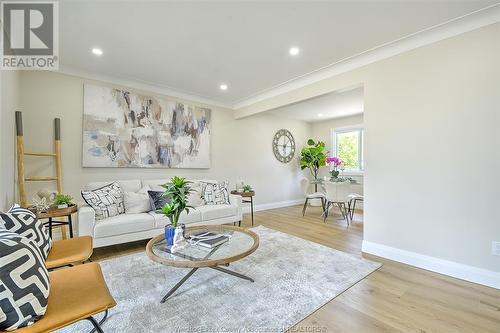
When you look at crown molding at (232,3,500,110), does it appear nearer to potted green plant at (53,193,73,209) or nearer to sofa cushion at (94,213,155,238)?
sofa cushion at (94,213,155,238)

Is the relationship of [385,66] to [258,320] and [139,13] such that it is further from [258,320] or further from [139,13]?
[258,320]

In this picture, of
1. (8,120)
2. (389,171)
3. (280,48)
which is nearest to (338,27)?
(280,48)

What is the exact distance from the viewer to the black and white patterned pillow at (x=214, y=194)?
3877mm

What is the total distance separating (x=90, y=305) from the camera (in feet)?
3.65

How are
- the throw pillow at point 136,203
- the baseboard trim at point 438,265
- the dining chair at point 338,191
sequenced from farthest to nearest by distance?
the dining chair at point 338,191 < the throw pillow at point 136,203 < the baseboard trim at point 438,265

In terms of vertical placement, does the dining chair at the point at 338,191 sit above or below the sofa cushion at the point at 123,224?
above

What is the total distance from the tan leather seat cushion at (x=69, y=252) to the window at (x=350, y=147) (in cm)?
590

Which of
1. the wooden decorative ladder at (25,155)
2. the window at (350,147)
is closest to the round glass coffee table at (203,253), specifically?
the wooden decorative ladder at (25,155)

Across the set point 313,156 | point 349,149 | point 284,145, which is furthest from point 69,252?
point 349,149

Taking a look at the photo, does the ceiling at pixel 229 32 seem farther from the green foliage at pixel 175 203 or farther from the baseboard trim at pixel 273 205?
the baseboard trim at pixel 273 205

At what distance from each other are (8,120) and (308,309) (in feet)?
11.5

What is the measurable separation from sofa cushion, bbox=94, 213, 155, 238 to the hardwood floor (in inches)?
13.1

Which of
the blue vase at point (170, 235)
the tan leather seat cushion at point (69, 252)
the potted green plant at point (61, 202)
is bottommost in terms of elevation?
the tan leather seat cushion at point (69, 252)

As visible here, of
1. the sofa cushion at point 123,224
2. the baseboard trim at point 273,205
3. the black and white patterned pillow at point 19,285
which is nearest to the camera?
the black and white patterned pillow at point 19,285
